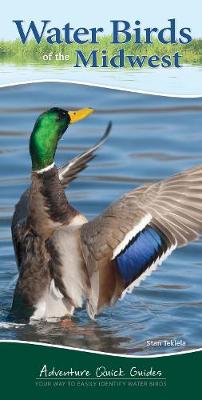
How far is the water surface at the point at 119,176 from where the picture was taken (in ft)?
25.9

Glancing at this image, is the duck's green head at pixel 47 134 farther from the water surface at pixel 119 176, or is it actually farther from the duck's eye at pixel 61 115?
the water surface at pixel 119 176

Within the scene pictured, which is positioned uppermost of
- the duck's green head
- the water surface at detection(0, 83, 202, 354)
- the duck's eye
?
the duck's eye

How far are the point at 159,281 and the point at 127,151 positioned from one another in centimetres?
296

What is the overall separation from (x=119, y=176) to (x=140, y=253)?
3.94 m

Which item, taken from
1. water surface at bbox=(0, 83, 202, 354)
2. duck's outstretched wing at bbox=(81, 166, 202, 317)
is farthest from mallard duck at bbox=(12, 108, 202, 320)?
water surface at bbox=(0, 83, 202, 354)

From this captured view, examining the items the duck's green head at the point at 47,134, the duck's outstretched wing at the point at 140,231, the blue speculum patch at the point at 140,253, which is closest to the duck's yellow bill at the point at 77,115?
the duck's green head at the point at 47,134

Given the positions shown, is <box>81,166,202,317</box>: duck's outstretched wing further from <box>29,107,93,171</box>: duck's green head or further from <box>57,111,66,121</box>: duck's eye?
<box>57,111,66,121</box>: duck's eye

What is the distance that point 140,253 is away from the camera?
736 cm

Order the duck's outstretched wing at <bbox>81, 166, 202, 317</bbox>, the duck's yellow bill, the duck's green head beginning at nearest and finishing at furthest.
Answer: the duck's outstretched wing at <bbox>81, 166, 202, 317</bbox>, the duck's green head, the duck's yellow bill

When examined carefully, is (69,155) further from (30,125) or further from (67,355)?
(67,355)

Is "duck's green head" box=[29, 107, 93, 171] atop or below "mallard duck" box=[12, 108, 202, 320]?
atop

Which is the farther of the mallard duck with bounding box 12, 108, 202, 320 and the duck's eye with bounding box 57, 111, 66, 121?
the duck's eye with bounding box 57, 111, 66, 121

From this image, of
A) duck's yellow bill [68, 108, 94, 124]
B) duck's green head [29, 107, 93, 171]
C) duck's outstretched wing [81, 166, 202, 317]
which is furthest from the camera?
duck's yellow bill [68, 108, 94, 124]

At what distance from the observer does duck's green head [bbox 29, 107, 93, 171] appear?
7.83 m
